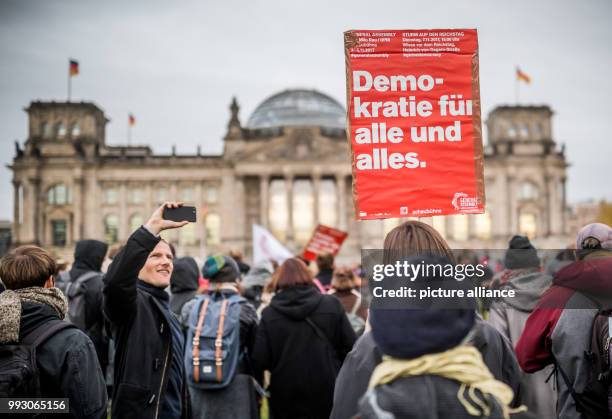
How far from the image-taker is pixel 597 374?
3947 mm

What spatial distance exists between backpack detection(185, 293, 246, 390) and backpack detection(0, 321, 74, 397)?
1.87 meters

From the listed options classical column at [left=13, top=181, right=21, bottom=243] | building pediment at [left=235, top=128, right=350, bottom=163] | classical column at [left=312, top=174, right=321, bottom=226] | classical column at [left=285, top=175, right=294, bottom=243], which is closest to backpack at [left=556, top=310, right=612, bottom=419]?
classical column at [left=285, top=175, right=294, bottom=243]

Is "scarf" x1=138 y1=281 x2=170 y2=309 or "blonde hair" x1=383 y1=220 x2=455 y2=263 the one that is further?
"scarf" x1=138 y1=281 x2=170 y2=309

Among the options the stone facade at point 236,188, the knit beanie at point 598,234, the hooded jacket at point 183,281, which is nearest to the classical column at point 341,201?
the stone facade at point 236,188

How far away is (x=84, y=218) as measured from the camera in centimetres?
5953

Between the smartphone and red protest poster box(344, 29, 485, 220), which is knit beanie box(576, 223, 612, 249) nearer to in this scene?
red protest poster box(344, 29, 485, 220)

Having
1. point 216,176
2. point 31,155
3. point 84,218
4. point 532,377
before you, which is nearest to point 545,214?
point 216,176

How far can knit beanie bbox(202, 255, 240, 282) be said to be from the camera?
5742 millimetres

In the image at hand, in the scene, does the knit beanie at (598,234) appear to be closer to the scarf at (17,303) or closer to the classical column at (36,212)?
the scarf at (17,303)

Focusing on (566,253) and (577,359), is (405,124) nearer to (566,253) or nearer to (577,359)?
(566,253)

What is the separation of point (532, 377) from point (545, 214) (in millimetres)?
61637

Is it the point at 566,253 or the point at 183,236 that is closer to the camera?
the point at 566,253

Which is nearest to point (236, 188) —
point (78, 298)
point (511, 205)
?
point (511, 205)

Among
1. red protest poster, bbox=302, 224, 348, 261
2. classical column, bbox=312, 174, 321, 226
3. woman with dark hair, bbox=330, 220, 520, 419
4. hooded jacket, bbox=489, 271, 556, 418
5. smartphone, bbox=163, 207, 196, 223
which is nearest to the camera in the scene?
woman with dark hair, bbox=330, 220, 520, 419
